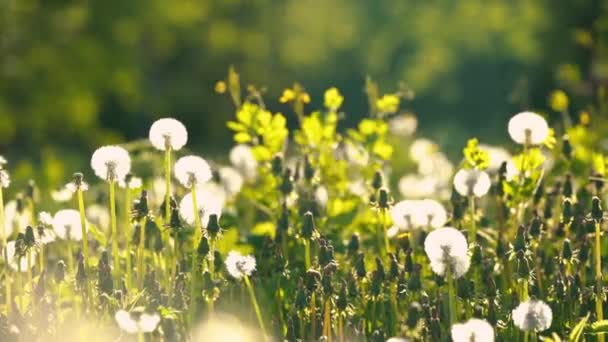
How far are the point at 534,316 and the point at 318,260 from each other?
48 cm

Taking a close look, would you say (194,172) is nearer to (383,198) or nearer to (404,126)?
(383,198)

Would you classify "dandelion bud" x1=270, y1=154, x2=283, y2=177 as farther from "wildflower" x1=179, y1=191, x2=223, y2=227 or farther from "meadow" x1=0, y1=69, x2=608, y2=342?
"wildflower" x1=179, y1=191, x2=223, y2=227

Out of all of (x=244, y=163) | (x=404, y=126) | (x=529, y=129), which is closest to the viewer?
(x=529, y=129)

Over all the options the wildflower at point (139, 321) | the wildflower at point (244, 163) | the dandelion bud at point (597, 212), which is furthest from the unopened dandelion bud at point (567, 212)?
the wildflower at point (244, 163)

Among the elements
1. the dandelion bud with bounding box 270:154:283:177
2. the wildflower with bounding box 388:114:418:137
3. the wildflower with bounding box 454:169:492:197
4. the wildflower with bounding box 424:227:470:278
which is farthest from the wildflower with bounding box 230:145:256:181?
the wildflower with bounding box 388:114:418:137

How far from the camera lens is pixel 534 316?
2.08 m

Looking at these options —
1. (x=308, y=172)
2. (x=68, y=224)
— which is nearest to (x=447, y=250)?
(x=308, y=172)

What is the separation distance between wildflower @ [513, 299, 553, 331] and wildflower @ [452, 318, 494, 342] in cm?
11

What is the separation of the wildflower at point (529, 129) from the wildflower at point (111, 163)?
39.0 inches

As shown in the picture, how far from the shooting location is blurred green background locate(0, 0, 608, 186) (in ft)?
39.2

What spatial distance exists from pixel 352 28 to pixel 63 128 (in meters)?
6.32

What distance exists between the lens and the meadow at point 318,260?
2.28 metres

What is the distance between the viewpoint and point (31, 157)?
13.8 meters

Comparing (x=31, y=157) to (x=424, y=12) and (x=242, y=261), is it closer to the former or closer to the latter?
(x=424, y=12)
